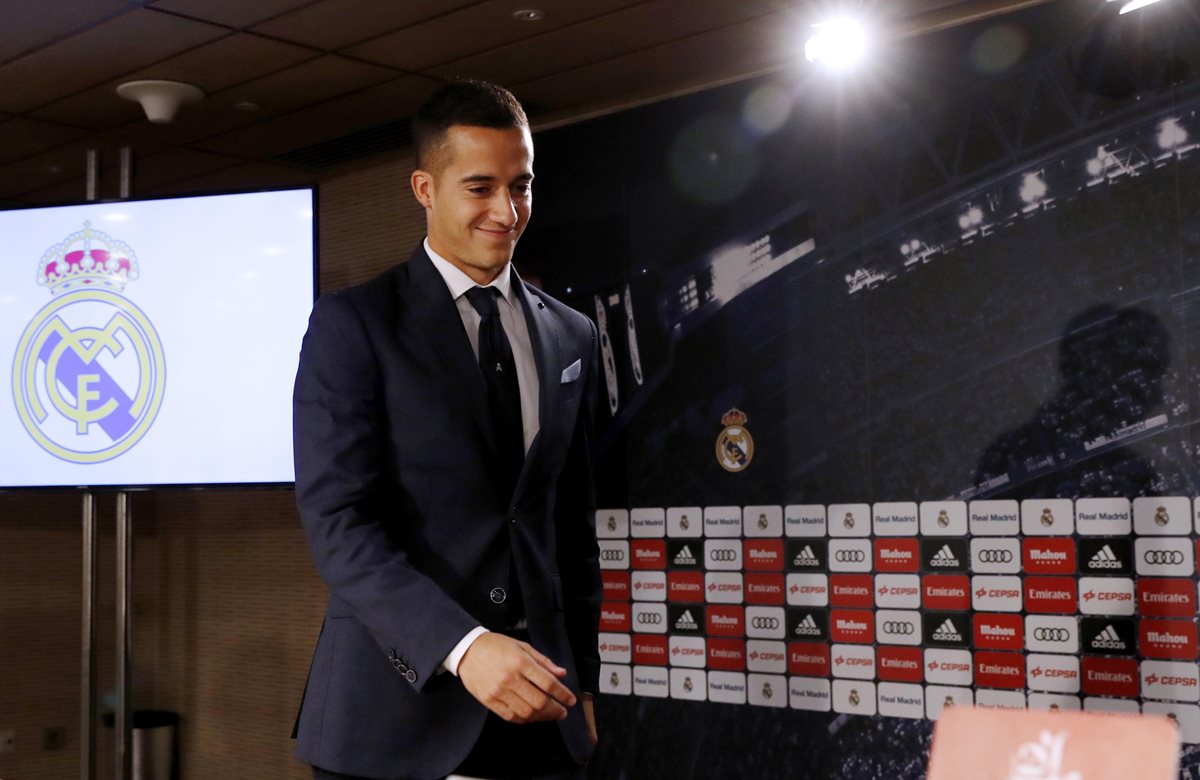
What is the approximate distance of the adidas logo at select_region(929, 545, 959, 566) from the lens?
323 centimetres

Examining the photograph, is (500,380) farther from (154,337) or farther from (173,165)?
(173,165)

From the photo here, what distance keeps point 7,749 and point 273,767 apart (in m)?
1.09

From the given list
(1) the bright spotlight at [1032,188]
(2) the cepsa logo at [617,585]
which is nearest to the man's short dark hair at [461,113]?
(1) the bright spotlight at [1032,188]

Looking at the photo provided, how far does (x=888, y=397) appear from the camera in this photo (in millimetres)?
3393

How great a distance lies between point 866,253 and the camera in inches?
136

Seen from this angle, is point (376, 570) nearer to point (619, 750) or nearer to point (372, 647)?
point (372, 647)

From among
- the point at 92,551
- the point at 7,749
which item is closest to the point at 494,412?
the point at 92,551

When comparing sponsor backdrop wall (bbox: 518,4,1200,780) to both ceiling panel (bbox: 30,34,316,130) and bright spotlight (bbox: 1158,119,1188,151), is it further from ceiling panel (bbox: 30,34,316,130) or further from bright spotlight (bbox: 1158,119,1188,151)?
ceiling panel (bbox: 30,34,316,130)

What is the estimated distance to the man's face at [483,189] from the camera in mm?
1509

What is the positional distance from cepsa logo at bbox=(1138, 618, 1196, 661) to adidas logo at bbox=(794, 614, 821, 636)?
2.98 ft

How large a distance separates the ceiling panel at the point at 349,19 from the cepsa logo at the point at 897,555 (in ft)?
6.10

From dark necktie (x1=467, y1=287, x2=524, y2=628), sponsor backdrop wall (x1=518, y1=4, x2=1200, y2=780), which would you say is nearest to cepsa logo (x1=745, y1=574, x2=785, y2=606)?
sponsor backdrop wall (x1=518, y1=4, x2=1200, y2=780)

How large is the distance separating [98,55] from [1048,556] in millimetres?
3054

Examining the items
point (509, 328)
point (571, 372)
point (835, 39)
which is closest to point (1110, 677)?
point (835, 39)
